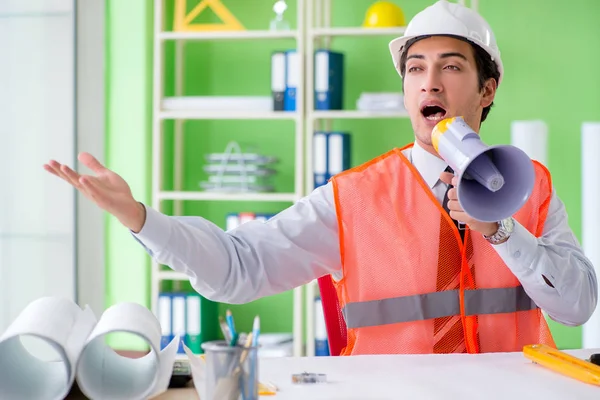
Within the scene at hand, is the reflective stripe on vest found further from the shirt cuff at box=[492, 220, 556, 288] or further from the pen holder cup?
the pen holder cup

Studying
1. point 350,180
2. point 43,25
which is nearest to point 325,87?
point 43,25

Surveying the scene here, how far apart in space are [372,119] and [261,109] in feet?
2.30

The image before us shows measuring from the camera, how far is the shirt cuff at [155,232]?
1624 millimetres

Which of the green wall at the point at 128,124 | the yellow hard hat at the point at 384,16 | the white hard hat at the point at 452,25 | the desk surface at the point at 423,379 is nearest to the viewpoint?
the desk surface at the point at 423,379

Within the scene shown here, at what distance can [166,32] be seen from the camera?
4.27 m

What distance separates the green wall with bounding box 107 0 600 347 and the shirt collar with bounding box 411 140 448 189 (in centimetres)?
241

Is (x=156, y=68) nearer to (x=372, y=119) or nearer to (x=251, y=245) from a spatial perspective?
(x=372, y=119)

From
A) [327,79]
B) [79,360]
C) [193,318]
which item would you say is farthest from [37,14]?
[79,360]

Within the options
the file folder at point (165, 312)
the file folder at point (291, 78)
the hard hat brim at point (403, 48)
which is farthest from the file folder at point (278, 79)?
the hard hat brim at point (403, 48)

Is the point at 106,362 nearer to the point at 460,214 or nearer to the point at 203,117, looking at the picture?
the point at 460,214

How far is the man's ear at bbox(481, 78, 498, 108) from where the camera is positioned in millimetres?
2213

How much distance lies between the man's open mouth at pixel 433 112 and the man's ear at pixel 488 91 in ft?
0.54

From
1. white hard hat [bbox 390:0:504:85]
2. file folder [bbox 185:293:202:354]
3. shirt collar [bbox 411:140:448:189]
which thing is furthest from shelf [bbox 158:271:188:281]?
white hard hat [bbox 390:0:504:85]

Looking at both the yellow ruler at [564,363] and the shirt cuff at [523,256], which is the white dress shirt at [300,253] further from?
the yellow ruler at [564,363]
